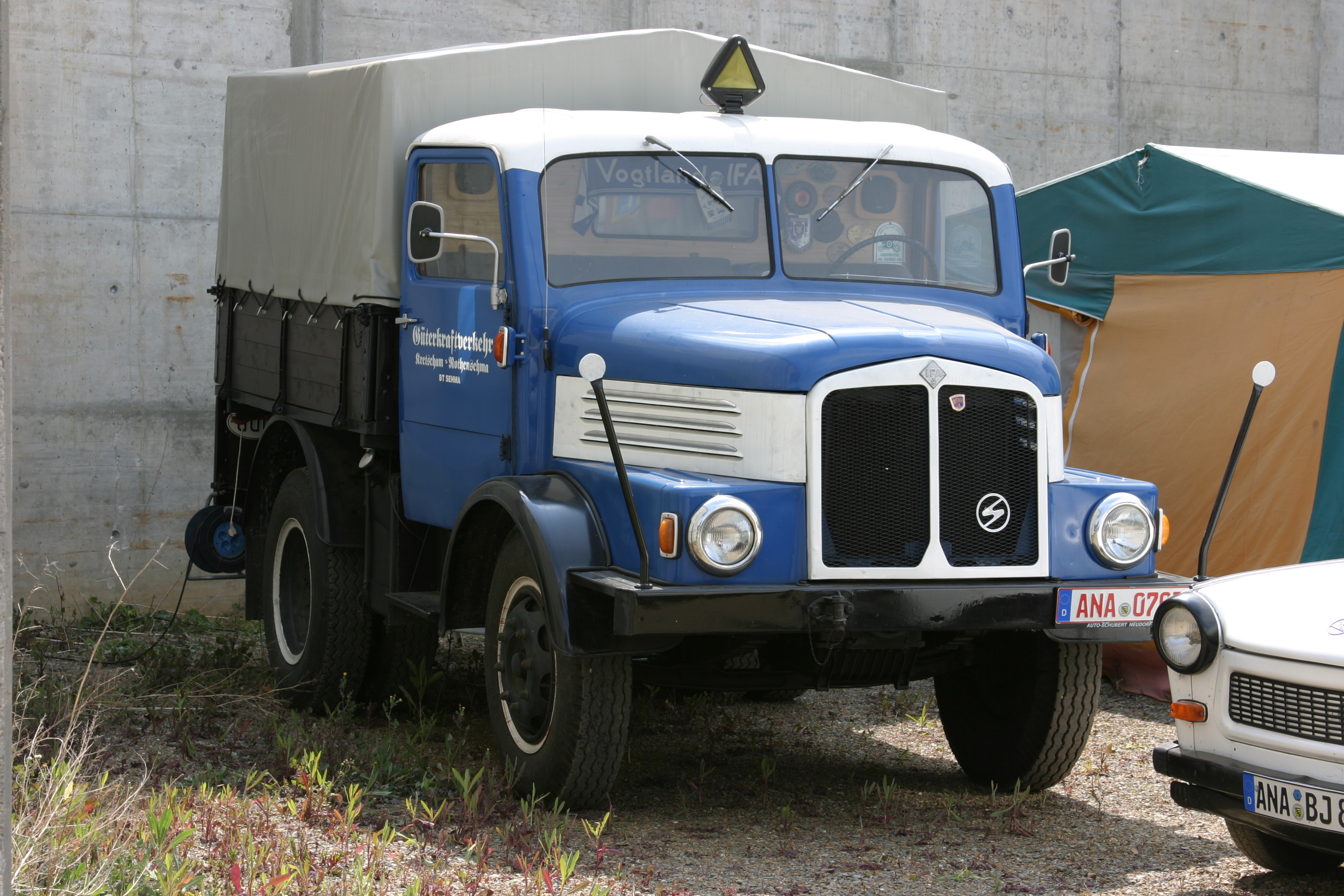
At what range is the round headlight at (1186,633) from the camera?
4.45 m

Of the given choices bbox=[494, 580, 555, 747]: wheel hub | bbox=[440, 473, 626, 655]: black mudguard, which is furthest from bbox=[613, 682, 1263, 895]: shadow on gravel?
bbox=[440, 473, 626, 655]: black mudguard

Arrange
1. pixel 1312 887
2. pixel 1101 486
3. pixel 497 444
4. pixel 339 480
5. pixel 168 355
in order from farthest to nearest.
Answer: pixel 168 355 → pixel 339 480 → pixel 497 444 → pixel 1101 486 → pixel 1312 887

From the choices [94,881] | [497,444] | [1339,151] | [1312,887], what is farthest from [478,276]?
[1339,151]

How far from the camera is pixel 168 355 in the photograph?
9.84 m

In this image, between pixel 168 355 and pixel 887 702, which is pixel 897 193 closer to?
pixel 887 702

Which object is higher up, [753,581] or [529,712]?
[753,581]

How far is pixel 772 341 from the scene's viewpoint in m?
5.06

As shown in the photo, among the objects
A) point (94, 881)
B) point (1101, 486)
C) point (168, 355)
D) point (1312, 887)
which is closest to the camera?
point (94, 881)

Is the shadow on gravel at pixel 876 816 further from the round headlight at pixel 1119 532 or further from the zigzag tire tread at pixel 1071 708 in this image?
the round headlight at pixel 1119 532

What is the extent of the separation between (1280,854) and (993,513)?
136cm

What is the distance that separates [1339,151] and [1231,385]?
564cm

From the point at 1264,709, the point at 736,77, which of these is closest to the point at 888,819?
the point at 1264,709

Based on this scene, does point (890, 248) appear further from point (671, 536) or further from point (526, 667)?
point (526, 667)

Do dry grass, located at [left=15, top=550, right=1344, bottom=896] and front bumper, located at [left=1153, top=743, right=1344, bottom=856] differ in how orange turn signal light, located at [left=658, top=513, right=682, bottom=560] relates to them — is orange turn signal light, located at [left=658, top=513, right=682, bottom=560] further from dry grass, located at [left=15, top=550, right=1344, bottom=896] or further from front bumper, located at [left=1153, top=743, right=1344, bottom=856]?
front bumper, located at [left=1153, top=743, right=1344, bottom=856]
